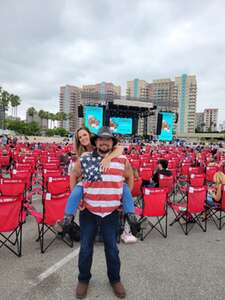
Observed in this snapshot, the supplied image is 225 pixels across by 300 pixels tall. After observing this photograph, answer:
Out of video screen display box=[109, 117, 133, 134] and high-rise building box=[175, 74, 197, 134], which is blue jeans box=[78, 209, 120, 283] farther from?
high-rise building box=[175, 74, 197, 134]

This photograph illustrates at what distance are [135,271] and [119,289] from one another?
58cm

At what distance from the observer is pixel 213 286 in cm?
299

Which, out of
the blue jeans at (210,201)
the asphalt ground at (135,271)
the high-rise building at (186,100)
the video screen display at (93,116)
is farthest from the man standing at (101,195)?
the high-rise building at (186,100)

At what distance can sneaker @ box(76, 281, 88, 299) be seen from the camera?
8.89ft

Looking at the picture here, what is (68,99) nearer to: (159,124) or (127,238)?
(159,124)

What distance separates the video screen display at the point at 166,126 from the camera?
110 ft

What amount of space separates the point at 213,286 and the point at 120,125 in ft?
100

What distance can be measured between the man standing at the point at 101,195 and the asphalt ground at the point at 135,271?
1.16ft

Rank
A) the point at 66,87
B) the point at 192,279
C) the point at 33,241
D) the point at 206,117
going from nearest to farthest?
the point at 192,279 → the point at 33,241 → the point at 66,87 → the point at 206,117

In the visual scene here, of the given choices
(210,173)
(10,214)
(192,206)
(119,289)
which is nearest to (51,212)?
(10,214)

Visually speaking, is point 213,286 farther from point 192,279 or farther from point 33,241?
point 33,241

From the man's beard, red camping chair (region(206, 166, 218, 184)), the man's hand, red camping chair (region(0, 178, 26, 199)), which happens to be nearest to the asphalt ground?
red camping chair (region(0, 178, 26, 199))

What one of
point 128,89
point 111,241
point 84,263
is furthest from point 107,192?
point 128,89

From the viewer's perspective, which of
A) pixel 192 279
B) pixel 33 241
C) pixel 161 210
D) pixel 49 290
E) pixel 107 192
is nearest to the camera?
pixel 107 192
